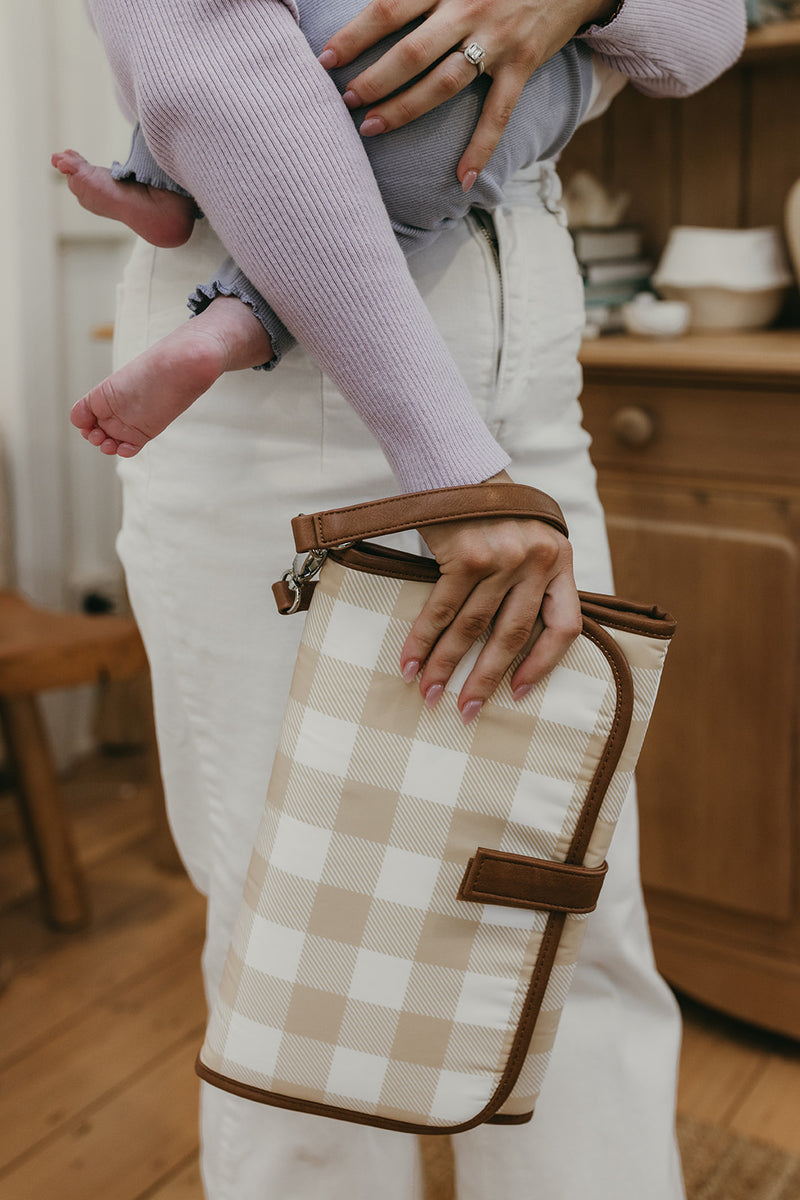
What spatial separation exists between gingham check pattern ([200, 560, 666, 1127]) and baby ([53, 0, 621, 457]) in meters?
0.13

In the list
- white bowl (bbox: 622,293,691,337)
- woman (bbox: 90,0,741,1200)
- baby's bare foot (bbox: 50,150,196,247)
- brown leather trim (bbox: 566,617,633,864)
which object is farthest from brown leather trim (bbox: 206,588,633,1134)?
white bowl (bbox: 622,293,691,337)

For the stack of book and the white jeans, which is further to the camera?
the stack of book

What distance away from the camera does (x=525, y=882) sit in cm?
67

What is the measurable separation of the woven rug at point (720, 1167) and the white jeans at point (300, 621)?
0.30 m

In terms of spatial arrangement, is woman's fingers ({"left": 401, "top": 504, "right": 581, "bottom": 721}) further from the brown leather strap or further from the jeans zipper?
the jeans zipper

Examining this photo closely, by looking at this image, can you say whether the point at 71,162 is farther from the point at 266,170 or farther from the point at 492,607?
the point at 492,607

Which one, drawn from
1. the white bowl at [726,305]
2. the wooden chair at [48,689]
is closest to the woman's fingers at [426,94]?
the white bowl at [726,305]

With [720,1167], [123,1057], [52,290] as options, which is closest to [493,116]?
[720,1167]

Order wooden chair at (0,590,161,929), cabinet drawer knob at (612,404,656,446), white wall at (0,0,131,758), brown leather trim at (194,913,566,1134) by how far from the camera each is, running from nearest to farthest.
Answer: brown leather trim at (194,913,566,1134) → cabinet drawer knob at (612,404,656,446) → wooden chair at (0,590,161,929) → white wall at (0,0,131,758)

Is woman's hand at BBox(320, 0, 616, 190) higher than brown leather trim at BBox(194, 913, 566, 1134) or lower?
higher

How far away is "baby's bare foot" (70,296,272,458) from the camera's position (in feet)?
1.93

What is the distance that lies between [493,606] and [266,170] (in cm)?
26

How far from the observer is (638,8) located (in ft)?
2.23

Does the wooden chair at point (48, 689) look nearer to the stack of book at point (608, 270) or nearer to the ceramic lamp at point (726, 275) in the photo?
the stack of book at point (608, 270)
